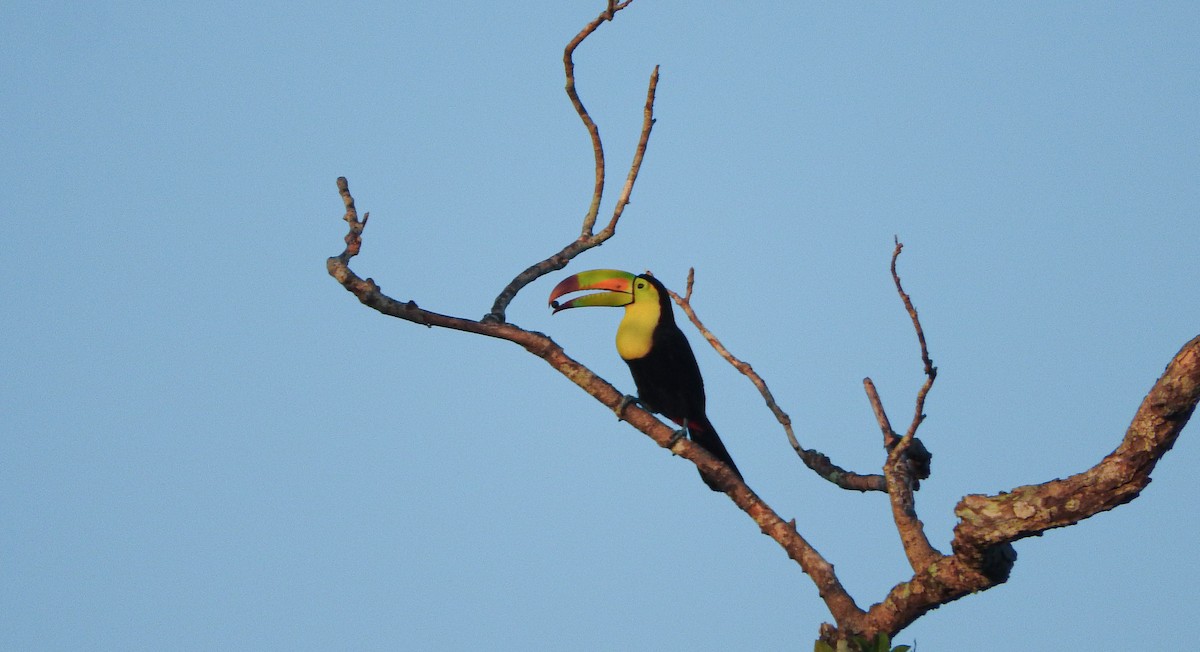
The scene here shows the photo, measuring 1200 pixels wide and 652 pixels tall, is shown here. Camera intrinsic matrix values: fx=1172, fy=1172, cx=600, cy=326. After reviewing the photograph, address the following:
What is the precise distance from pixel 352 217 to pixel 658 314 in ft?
11.8

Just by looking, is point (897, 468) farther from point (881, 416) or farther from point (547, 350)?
point (547, 350)

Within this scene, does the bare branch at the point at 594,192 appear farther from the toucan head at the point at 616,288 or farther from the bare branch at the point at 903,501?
the toucan head at the point at 616,288

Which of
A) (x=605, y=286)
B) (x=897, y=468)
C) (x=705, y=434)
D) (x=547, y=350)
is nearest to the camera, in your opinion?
(x=897, y=468)

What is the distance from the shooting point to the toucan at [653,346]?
368 inches

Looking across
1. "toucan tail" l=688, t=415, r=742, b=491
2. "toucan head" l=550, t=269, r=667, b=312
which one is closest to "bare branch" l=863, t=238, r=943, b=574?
"toucan tail" l=688, t=415, r=742, b=491

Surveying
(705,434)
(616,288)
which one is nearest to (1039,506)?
(705,434)

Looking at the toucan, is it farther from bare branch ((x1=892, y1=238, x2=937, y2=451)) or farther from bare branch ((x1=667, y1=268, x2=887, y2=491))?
bare branch ((x1=892, y1=238, x2=937, y2=451))

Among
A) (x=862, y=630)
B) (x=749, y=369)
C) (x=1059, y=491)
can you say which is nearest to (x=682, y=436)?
(x=749, y=369)

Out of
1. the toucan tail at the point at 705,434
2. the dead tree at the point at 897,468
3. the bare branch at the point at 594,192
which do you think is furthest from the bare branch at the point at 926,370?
the toucan tail at the point at 705,434

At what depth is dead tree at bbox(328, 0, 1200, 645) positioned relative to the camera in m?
4.17

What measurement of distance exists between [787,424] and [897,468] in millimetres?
1140

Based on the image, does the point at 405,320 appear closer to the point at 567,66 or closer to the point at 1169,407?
the point at 567,66

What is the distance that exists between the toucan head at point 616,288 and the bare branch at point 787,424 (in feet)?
10.7

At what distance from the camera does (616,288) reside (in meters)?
9.97
